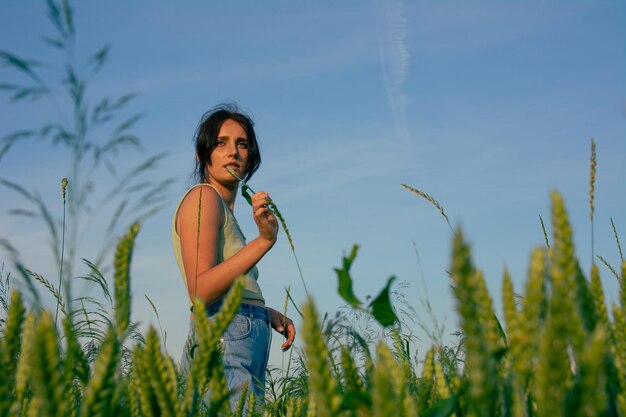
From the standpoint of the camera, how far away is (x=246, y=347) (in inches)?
212

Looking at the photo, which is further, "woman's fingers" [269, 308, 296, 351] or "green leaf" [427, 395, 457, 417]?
"woman's fingers" [269, 308, 296, 351]

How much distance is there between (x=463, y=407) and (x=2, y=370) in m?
0.81

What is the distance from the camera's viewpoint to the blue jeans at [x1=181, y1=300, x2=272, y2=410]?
520cm

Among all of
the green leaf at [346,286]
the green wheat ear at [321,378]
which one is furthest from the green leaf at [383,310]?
the green wheat ear at [321,378]

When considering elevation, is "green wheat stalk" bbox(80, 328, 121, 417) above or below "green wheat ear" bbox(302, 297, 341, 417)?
above

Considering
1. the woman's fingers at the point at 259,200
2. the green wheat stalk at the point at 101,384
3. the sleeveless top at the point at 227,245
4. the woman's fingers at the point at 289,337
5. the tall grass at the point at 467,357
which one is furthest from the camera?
the woman's fingers at the point at 289,337

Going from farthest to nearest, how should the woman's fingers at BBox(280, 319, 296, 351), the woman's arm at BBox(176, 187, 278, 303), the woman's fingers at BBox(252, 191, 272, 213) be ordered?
the woman's fingers at BBox(280, 319, 296, 351), the woman's arm at BBox(176, 187, 278, 303), the woman's fingers at BBox(252, 191, 272, 213)

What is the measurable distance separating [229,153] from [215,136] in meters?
0.32

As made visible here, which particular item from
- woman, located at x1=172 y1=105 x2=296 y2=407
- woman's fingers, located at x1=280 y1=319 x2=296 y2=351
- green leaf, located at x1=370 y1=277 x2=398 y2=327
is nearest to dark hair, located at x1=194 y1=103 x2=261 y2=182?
woman, located at x1=172 y1=105 x2=296 y2=407

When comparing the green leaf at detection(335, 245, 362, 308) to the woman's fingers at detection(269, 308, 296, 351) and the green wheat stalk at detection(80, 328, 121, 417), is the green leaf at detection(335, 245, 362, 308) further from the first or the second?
the woman's fingers at detection(269, 308, 296, 351)

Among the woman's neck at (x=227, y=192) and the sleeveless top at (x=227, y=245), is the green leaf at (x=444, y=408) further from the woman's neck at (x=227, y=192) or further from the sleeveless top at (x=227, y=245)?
the woman's neck at (x=227, y=192)

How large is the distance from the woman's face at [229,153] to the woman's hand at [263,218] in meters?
1.58

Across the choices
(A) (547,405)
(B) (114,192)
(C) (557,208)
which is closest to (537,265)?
(C) (557,208)

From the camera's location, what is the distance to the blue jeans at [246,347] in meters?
5.20
